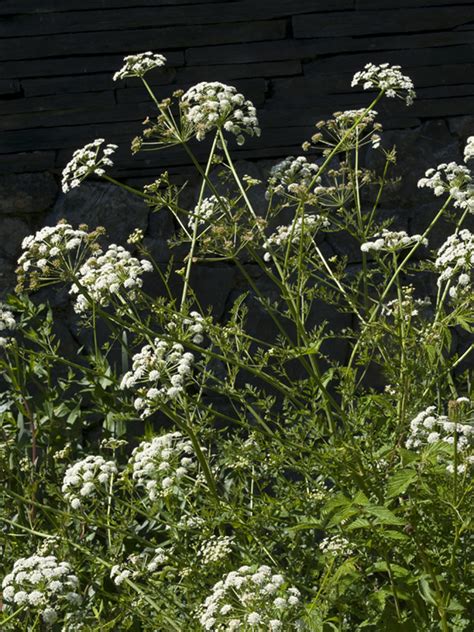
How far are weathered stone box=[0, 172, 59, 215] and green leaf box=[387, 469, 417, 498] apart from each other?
9.74 ft

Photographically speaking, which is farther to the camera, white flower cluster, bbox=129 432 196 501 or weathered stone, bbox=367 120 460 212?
weathered stone, bbox=367 120 460 212

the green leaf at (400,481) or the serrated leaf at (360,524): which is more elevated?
the green leaf at (400,481)

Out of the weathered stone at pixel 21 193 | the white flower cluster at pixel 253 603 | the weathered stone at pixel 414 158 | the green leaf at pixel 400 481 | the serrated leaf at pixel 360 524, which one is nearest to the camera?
the white flower cluster at pixel 253 603

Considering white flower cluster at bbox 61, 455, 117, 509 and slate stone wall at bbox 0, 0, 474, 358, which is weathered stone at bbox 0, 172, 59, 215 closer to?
slate stone wall at bbox 0, 0, 474, 358

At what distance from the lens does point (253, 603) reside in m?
2.42

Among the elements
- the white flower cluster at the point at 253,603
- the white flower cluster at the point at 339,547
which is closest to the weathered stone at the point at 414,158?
the white flower cluster at the point at 339,547

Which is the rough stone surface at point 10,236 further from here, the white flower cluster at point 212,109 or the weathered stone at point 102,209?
the white flower cluster at point 212,109

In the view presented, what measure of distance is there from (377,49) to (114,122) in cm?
133

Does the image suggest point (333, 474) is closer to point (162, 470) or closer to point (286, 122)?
point (162, 470)

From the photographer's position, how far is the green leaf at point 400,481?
253 centimetres

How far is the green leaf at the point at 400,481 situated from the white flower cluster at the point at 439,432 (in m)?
0.09

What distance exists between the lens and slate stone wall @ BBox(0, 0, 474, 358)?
5.07 metres

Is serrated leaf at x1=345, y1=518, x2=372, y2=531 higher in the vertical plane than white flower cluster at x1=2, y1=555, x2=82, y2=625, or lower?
higher

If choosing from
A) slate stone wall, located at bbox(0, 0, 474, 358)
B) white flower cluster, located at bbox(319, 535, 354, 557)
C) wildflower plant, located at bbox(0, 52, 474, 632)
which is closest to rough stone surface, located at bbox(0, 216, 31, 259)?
slate stone wall, located at bbox(0, 0, 474, 358)
